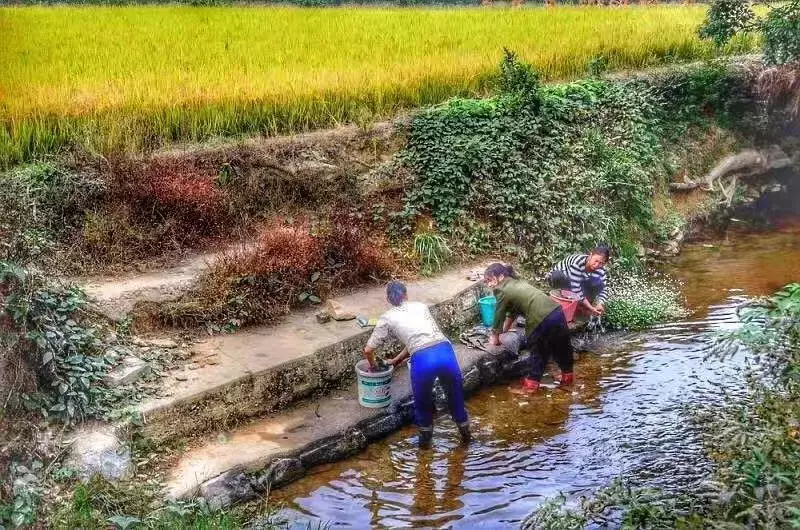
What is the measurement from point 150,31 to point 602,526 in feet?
42.7

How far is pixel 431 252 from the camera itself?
10453 mm

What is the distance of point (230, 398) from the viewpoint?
24.7ft

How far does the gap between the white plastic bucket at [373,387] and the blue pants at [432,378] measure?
0.41 meters

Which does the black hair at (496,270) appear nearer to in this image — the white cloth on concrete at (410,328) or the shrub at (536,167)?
the white cloth on concrete at (410,328)

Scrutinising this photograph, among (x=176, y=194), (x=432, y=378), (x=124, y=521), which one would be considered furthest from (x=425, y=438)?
(x=176, y=194)

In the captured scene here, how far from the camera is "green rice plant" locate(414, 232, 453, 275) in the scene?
10438mm

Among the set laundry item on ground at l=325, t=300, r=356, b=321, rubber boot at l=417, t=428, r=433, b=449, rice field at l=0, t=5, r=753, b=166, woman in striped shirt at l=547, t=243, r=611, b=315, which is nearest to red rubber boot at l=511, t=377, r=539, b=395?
woman in striped shirt at l=547, t=243, r=611, b=315

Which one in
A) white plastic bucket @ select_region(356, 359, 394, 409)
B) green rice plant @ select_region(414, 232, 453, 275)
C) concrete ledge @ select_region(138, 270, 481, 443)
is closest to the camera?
concrete ledge @ select_region(138, 270, 481, 443)

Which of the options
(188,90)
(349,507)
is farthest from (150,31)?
(349,507)

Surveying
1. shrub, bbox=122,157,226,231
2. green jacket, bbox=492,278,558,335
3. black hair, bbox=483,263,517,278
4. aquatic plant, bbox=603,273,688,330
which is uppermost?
shrub, bbox=122,157,226,231

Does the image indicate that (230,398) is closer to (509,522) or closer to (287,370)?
(287,370)

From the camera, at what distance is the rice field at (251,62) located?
1025 centimetres

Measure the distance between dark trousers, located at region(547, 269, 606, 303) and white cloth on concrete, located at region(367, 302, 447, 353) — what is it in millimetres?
2657

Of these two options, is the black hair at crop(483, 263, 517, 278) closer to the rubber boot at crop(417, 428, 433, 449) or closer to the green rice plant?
the rubber boot at crop(417, 428, 433, 449)
